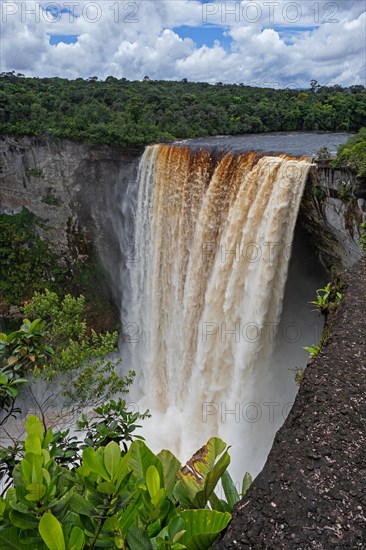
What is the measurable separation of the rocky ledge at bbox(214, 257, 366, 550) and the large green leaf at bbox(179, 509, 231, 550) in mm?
451

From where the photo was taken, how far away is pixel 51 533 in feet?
5.42

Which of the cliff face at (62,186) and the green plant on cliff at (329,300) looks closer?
the green plant on cliff at (329,300)

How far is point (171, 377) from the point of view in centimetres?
1443

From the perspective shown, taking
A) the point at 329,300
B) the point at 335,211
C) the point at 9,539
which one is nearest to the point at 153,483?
the point at 9,539

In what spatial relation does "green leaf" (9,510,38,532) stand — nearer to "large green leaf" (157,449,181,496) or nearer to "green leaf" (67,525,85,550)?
"green leaf" (67,525,85,550)

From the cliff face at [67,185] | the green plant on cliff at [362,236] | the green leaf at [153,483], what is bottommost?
the green leaf at [153,483]

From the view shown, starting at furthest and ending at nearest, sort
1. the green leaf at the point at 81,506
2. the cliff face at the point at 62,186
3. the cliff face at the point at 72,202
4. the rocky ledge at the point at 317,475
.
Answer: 1. the cliff face at the point at 72,202
2. the cliff face at the point at 62,186
3. the rocky ledge at the point at 317,475
4. the green leaf at the point at 81,506

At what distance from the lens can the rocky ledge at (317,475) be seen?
2.60m

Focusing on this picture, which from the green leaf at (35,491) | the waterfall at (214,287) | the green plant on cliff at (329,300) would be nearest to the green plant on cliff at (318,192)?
the waterfall at (214,287)

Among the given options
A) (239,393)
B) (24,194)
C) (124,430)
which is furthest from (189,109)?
(124,430)

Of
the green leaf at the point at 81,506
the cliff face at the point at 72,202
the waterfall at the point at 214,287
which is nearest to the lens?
the green leaf at the point at 81,506

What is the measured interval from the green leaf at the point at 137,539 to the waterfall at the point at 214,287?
27.8 feet

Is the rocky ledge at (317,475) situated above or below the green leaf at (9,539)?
above

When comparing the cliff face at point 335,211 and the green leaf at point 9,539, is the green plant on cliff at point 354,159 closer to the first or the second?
the cliff face at point 335,211
